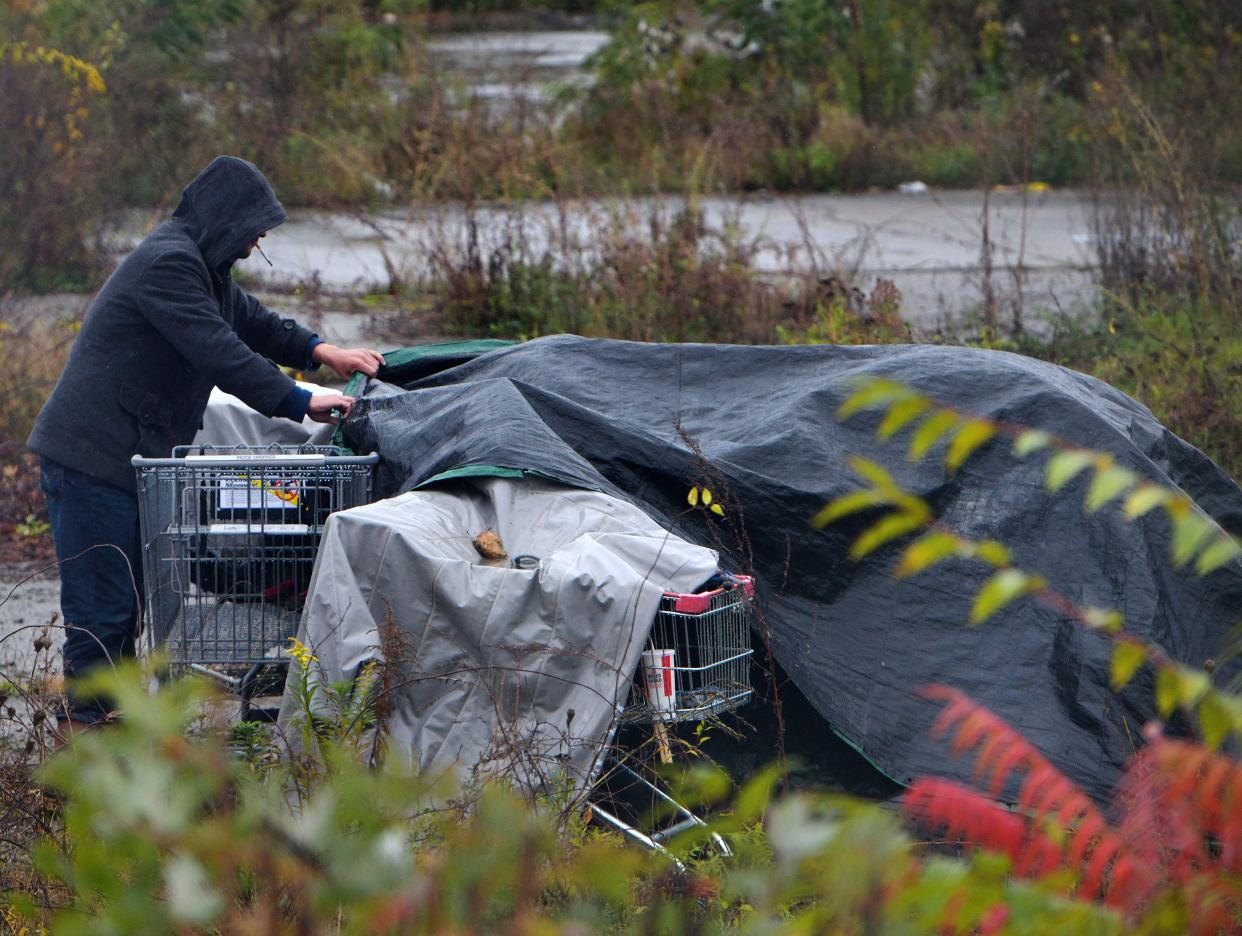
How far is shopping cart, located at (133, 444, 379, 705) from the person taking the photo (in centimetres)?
384

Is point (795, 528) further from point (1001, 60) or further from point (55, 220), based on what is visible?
point (1001, 60)

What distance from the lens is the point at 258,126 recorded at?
Answer: 13922 millimetres

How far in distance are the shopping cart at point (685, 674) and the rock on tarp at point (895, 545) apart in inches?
6.8

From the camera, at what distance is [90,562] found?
416cm

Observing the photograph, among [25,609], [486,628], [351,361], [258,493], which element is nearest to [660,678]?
[486,628]

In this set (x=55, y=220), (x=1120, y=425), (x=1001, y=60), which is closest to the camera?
(x=1120, y=425)

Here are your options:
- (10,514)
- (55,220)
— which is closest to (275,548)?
(10,514)

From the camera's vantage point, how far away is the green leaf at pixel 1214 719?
1.58m

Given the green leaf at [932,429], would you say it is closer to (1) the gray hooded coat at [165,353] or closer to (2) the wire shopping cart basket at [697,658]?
(2) the wire shopping cart basket at [697,658]

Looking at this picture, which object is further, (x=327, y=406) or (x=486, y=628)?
(x=327, y=406)

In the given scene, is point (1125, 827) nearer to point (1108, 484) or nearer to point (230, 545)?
point (1108, 484)

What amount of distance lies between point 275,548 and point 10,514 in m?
3.68

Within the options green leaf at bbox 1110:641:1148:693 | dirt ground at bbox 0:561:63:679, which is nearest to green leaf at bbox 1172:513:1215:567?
green leaf at bbox 1110:641:1148:693

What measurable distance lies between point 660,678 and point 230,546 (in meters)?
1.24
